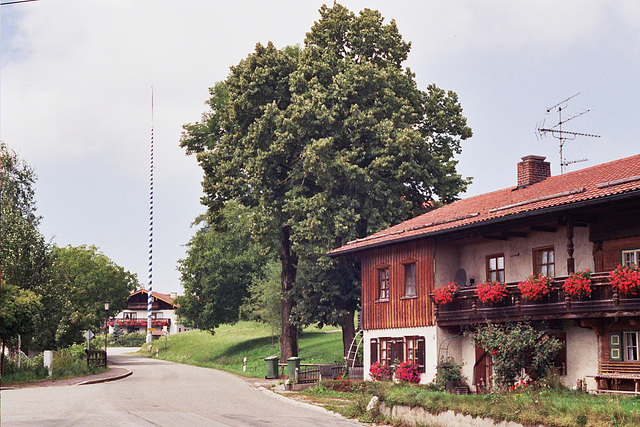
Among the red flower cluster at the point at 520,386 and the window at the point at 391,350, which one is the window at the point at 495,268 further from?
the window at the point at 391,350

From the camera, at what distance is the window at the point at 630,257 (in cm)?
2252

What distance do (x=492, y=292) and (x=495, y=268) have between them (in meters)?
3.20

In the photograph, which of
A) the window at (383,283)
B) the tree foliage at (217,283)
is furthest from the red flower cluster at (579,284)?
the tree foliage at (217,283)

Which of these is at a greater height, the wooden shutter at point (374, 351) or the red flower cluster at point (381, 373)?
the wooden shutter at point (374, 351)

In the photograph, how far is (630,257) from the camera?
74.6 ft

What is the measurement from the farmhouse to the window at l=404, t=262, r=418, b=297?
1.7 inches

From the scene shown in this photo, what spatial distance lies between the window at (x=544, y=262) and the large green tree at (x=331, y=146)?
12.2 meters

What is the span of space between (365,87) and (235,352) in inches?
1400

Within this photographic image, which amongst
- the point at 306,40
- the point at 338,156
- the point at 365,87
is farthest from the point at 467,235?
the point at 306,40

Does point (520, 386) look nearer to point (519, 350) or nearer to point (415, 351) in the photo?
point (519, 350)

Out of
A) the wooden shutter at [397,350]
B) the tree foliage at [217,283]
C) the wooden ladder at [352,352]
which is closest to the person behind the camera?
the wooden shutter at [397,350]

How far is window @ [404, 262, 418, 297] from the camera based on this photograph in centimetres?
3122

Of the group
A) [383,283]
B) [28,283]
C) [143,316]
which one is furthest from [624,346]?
[143,316]

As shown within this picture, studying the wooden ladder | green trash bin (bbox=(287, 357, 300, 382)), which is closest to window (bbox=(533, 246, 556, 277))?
the wooden ladder
